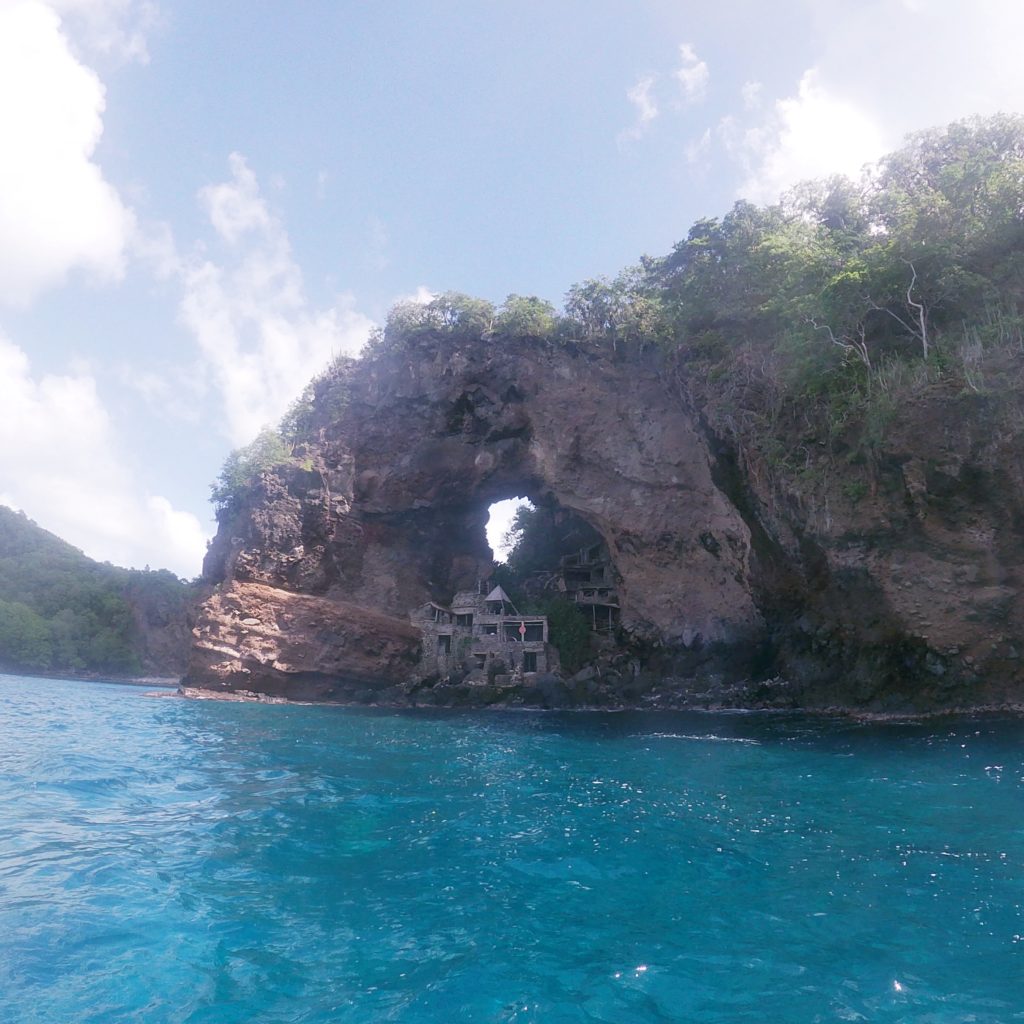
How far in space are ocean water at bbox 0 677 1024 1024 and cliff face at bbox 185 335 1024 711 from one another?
6848 mm

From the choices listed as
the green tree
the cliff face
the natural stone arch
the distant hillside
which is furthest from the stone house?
the distant hillside

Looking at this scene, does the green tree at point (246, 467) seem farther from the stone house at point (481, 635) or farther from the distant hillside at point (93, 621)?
the distant hillside at point (93, 621)

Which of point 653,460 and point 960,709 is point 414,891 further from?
point 653,460

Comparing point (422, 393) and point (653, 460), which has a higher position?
point (422, 393)

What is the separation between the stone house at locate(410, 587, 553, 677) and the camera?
32.9 m

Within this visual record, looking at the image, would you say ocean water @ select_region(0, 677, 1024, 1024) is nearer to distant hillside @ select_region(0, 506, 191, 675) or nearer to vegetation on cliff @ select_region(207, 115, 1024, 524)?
vegetation on cliff @ select_region(207, 115, 1024, 524)

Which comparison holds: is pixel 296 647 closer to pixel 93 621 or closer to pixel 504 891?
pixel 504 891

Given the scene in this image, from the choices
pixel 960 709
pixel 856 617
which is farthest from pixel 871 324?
pixel 960 709

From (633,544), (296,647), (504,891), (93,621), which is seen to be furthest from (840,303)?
(93,621)

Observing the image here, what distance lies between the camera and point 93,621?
5378cm

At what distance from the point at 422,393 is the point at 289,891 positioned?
28921mm

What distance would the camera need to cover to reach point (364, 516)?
116ft

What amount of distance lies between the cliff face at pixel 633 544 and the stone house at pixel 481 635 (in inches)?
49.8

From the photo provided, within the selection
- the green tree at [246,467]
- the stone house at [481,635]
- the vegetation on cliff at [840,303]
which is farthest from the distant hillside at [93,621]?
the vegetation on cliff at [840,303]
